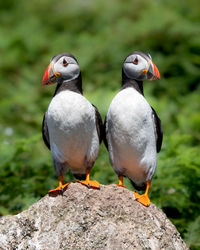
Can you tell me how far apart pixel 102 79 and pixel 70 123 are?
6.51 metres

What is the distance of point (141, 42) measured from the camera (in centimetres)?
1236

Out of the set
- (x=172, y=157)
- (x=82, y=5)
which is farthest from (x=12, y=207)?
(x=82, y=5)

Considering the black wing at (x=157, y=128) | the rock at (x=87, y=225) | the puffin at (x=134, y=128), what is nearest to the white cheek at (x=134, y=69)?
the puffin at (x=134, y=128)

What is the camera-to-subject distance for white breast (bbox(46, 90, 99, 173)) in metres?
5.00

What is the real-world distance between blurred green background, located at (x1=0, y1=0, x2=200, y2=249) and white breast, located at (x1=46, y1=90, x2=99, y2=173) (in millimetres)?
1178

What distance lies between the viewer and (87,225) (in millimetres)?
4656

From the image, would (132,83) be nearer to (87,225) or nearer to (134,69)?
(134,69)

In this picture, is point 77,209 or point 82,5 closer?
point 77,209

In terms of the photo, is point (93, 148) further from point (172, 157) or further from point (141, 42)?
point (141, 42)

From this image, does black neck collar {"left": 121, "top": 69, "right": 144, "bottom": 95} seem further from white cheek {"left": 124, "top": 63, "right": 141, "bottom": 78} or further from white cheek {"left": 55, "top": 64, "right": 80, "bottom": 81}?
white cheek {"left": 55, "top": 64, "right": 80, "bottom": 81}

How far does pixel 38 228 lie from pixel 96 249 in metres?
0.64

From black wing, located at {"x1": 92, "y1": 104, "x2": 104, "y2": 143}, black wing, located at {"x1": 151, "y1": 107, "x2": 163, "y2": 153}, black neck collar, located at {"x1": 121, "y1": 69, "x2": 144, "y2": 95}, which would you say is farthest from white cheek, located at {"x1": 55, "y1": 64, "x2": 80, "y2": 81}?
black wing, located at {"x1": 151, "y1": 107, "x2": 163, "y2": 153}

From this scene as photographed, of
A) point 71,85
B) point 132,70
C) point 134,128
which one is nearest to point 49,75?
point 71,85

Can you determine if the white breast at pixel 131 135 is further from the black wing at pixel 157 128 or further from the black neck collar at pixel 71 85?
the black neck collar at pixel 71 85
